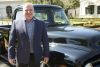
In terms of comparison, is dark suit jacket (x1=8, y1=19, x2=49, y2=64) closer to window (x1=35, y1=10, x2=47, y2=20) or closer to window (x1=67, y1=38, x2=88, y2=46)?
window (x1=67, y1=38, x2=88, y2=46)

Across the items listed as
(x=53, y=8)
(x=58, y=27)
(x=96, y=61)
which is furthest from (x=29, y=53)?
(x=53, y=8)

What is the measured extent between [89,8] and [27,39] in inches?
2500

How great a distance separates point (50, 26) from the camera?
26.8ft

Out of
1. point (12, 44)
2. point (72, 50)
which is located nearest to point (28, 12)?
point (12, 44)

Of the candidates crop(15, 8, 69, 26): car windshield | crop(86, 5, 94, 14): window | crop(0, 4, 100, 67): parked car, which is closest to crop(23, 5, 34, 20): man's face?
crop(0, 4, 100, 67): parked car

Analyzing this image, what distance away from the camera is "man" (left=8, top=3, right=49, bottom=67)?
215 inches

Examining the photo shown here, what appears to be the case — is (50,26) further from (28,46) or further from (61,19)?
(28,46)

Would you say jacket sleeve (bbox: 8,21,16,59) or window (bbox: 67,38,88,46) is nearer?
jacket sleeve (bbox: 8,21,16,59)

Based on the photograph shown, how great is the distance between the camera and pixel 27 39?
5449 mm

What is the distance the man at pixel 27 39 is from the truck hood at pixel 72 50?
94 centimetres

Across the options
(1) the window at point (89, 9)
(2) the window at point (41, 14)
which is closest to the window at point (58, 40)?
(2) the window at point (41, 14)

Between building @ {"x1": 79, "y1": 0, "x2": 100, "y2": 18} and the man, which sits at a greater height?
the man

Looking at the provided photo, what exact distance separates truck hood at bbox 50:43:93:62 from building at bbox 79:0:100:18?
58687mm

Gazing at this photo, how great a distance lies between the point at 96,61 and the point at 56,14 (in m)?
2.50
